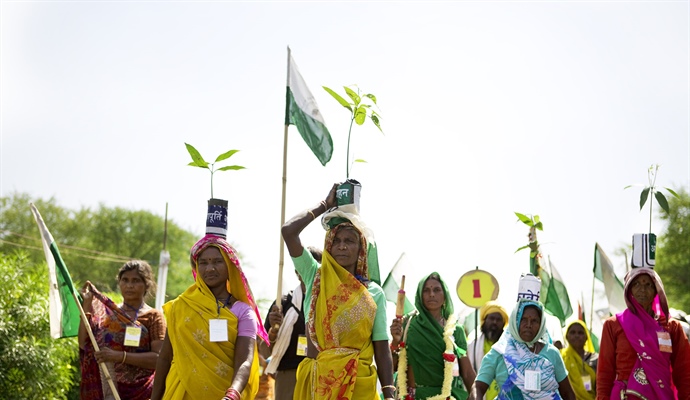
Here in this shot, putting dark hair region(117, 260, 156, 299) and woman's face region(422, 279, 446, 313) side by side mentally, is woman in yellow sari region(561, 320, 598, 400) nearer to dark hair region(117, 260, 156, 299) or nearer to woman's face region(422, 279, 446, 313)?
woman's face region(422, 279, 446, 313)

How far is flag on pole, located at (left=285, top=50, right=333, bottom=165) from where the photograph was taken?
421 inches

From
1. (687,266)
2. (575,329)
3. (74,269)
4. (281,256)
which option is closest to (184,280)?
(74,269)

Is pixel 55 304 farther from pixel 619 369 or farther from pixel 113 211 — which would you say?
pixel 113 211

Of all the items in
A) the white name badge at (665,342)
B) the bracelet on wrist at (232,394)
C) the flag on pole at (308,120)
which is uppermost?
the flag on pole at (308,120)

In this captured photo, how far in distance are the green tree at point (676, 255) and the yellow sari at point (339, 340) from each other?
131 ft

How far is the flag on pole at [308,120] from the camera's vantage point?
10688 millimetres

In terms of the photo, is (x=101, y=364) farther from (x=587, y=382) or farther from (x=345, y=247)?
(x=587, y=382)

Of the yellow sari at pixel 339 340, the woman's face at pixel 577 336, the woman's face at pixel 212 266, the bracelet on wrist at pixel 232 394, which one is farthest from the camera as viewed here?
the woman's face at pixel 577 336

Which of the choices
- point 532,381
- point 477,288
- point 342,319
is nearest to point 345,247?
point 342,319

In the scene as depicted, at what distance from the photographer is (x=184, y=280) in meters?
60.4

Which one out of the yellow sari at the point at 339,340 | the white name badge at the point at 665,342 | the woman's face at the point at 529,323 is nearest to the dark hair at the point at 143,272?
the yellow sari at the point at 339,340

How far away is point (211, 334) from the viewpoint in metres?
7.00

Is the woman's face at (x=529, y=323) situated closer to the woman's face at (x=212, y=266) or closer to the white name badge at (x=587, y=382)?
the woman's face at (x=212, y=266)

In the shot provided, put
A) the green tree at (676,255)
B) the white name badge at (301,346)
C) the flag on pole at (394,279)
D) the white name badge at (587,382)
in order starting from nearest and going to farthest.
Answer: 1. the white name badge at (301,346)
2. the white name badge at (587,382)
3. the flag on pole at (394,279)
4. the green tree at (676,255)
